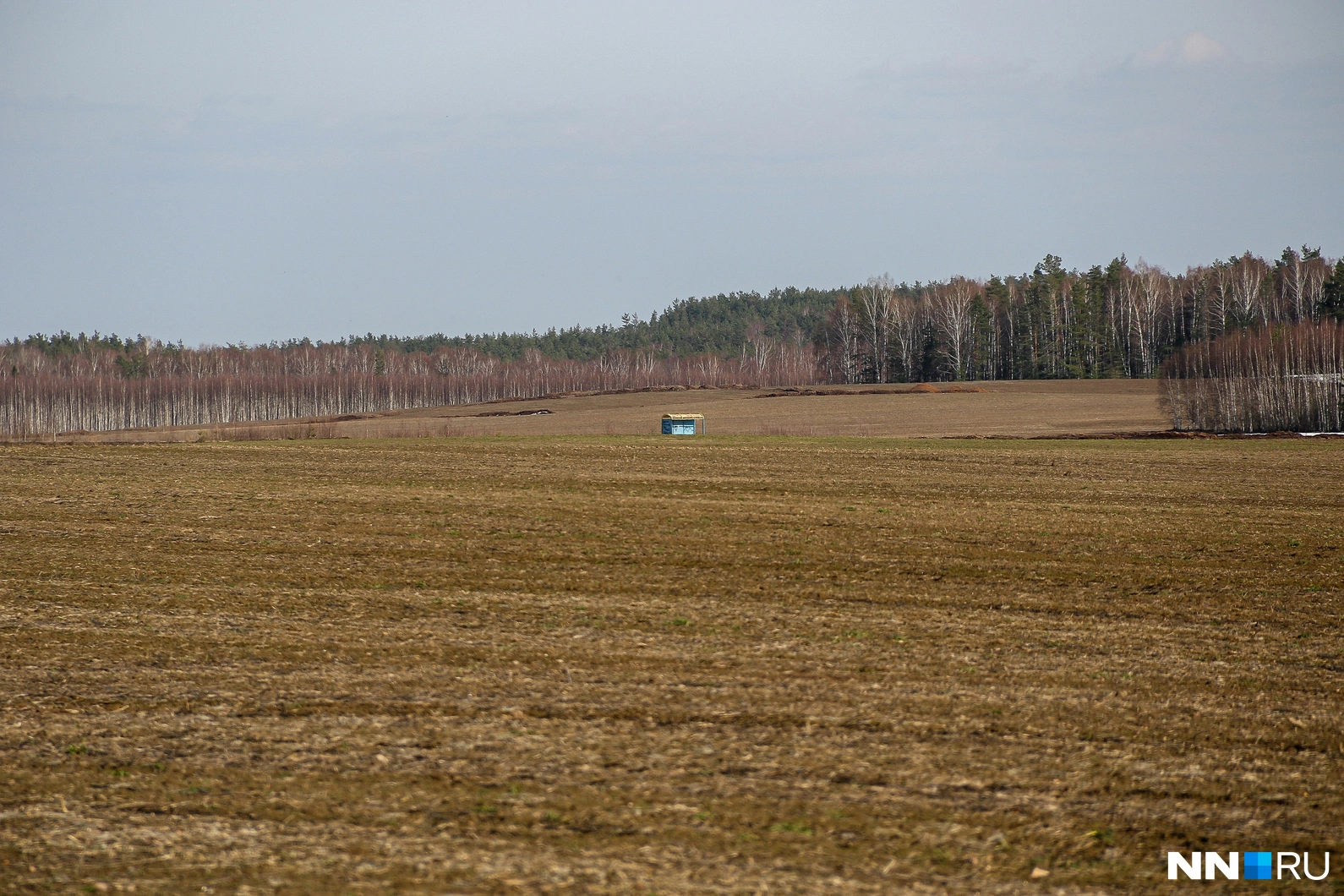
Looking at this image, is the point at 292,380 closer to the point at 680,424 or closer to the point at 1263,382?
the point at 680,424

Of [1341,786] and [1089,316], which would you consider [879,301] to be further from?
[1341,786]

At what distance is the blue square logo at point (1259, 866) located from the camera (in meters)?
6.81

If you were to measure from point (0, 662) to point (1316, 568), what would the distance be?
19.0 meters

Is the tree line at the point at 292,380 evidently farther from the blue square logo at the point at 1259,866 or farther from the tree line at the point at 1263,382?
the blue square logo at the point at 1259,866

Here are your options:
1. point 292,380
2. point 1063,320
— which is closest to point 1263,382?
point 1063,320

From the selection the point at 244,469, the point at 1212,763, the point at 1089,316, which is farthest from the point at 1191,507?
the point at 1089,316

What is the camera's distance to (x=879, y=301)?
13550 centimetres

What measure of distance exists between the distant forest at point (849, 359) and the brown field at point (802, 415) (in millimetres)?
9096

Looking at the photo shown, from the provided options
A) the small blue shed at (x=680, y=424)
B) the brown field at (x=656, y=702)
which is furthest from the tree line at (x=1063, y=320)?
the brown field at (x=656, y=702)

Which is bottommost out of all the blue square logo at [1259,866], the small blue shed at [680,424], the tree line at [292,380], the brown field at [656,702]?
the blue square logo at [1259,866]

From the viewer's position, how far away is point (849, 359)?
5349 inches

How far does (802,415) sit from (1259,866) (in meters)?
71.6

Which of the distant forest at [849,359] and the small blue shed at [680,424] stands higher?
the distant forest at [849,359]

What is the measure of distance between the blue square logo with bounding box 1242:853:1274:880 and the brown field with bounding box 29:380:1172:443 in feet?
175
